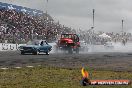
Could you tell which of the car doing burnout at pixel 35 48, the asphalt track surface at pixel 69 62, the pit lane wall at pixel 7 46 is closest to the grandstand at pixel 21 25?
the pit lane wall at pixel 7 46

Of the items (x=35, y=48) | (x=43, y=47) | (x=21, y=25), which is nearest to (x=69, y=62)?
(x=35, y=48)

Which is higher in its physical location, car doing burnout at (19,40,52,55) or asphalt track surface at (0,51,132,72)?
car doing burnout at (19,40,52,55)

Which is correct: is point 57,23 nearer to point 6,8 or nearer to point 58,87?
point 6,8

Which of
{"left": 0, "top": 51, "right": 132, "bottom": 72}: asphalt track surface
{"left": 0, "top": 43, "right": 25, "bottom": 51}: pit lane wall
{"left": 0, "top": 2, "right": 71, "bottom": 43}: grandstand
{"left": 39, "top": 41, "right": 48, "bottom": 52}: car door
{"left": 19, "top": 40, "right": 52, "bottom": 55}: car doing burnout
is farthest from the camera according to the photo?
{"left": 0, "top": 2, "right": 71, "bottom": 43}: grandstand

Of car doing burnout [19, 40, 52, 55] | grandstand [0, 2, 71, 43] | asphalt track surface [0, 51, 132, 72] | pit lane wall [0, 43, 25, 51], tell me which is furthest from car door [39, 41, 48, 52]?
pit lane wall [0, 43, 25, 51]

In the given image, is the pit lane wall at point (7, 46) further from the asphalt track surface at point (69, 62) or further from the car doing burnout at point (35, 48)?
the asphalt track surface at point (69, 62)

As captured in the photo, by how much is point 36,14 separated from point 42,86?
2256 inches

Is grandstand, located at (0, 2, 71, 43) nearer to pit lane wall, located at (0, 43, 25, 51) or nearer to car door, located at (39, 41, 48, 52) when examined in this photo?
pit lane wall, located at (0, 43, 25, 51)

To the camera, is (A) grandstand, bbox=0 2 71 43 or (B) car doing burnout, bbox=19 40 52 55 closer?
(B) car doing burnout, bbox=19 40 52 55

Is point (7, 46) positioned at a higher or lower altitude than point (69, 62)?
higher

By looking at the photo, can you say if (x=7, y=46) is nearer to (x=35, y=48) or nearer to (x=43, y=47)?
(x=43, y=47)

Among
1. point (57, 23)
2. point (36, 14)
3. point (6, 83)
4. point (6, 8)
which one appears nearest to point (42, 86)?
point (6, 83)

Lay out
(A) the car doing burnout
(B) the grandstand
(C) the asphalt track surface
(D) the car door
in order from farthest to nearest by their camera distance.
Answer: (B) the grandstand, (D) the car door, (A) the car doing burnout, (C) the asphalt track surface

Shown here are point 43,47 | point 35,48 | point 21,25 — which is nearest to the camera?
point 35,48
